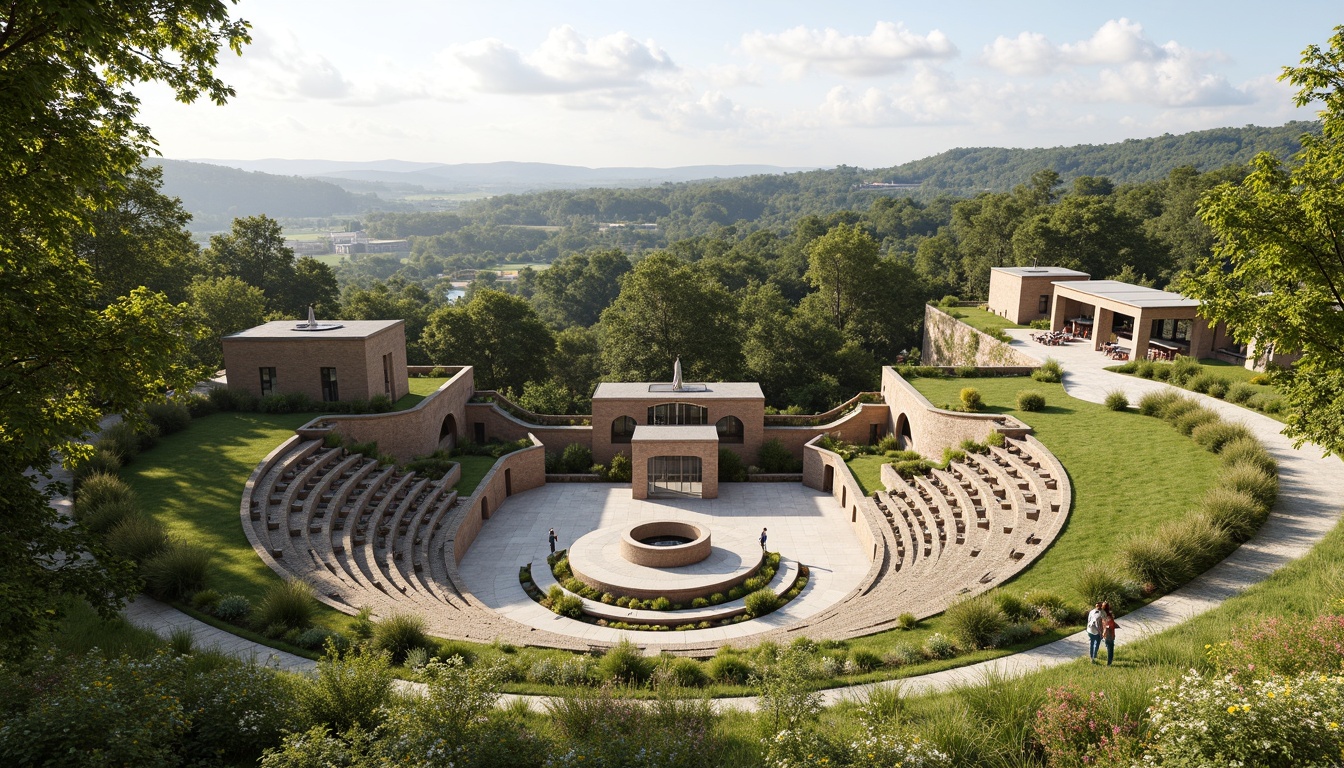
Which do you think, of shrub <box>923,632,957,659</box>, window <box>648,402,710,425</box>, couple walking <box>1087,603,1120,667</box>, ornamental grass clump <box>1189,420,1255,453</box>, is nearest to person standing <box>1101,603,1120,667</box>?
couple walking <box>1087,603,1120,667</box>

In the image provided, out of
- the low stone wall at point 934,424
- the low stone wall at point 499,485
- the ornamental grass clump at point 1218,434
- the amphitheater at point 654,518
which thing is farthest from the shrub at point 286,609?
the ornamental grass clump at point 1218,434

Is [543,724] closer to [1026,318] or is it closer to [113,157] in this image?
[113,157]

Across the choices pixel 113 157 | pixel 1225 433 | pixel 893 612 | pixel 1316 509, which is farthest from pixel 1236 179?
pixel 113 157

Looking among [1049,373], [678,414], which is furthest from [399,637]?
[1049,373]

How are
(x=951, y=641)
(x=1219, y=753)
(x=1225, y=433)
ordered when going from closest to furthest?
(x=1219, y=753) → (x=951, y=641) → (x=1225, y=433)

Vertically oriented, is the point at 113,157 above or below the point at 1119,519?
above

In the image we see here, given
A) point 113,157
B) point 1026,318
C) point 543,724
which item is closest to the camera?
point 113,157

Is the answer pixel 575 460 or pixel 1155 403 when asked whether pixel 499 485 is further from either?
pixel 1155 403
